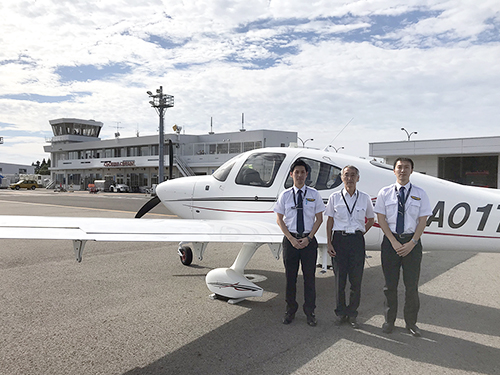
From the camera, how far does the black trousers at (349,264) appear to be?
4461 mm

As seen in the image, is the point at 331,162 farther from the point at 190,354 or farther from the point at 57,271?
the point at 57,271

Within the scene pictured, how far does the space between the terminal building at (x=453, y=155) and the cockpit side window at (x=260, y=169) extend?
3044 cm

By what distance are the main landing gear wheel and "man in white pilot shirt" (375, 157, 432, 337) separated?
4.19m

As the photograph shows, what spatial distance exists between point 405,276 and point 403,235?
0.47m

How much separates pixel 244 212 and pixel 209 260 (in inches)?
95.0

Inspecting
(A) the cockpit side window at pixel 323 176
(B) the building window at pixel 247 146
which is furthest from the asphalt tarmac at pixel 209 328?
(B) the building window at pixel 247 146

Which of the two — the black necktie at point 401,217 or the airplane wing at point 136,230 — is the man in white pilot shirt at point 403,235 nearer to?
the black necktie at point 401,217

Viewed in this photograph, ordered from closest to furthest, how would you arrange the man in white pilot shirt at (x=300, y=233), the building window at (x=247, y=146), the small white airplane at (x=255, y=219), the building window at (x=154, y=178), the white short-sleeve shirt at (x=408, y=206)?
the white short-sleeve shirt at (x=408, y=206), the man in white pilot shirt at (x=300, y=233), the small white airplane at (x=255, y=219), the building window at (x=247, y=146), the building window at (x=154, y=178)

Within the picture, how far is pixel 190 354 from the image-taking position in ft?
12.6

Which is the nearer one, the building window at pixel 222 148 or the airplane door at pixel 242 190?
the airplane door at pixel 242 190

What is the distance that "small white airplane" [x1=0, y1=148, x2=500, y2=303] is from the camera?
472 cm

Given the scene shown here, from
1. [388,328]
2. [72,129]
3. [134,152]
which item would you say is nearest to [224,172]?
[388,328]

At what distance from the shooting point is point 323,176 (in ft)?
19.0

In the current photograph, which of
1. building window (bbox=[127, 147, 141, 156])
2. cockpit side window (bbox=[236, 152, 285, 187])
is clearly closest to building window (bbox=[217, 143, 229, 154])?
building window (bbox=[127, 147, 141, 156])
